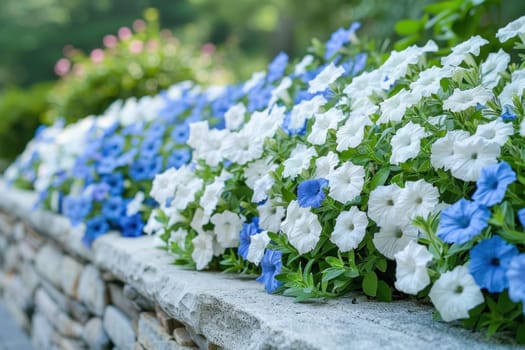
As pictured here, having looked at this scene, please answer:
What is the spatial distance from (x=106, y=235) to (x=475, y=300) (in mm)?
1823

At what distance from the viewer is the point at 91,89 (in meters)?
5.21

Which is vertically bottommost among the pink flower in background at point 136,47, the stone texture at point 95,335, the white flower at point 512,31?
the stone texture at point 95,335

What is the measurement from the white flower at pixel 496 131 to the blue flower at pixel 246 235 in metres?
0.69

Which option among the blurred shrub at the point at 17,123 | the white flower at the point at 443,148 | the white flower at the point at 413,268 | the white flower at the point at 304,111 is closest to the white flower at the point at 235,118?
the white flower at the point at 304,111

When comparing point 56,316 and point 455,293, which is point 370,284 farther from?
point 56,316

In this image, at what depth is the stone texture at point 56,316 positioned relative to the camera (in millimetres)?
2984

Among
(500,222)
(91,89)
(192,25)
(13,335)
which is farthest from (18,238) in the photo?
(192,25)

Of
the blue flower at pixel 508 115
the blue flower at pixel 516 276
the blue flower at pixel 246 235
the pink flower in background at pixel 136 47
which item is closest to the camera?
the blue flower at pixel 516 276

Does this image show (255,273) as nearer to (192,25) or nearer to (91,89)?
(91,89)

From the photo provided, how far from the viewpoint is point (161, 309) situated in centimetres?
204

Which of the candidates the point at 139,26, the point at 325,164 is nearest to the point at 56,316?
the point at 325,164

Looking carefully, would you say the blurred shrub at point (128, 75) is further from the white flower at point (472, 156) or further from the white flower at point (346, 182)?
the white flower at point (472, 156)

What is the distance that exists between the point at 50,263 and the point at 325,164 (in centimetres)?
212

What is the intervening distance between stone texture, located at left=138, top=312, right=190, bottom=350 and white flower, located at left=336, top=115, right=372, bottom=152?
723 mm
